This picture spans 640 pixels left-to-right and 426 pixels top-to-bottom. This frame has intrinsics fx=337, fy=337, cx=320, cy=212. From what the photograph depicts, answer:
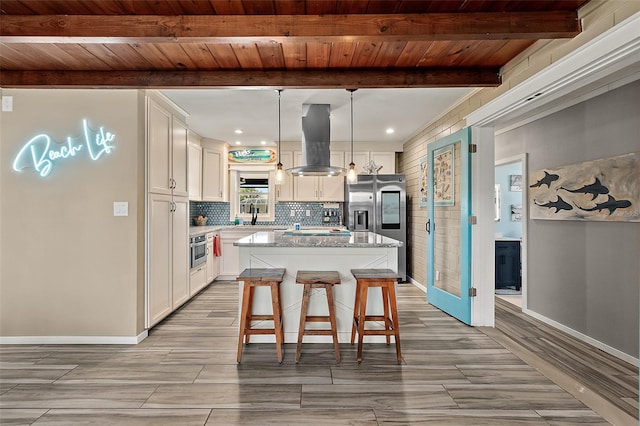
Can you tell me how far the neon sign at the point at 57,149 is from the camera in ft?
10.0

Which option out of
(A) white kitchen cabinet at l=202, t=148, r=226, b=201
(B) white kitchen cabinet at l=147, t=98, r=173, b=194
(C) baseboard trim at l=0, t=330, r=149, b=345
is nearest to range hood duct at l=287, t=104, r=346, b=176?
(B) white kitchen cabinet at l=147, t=98, r=173, b=194

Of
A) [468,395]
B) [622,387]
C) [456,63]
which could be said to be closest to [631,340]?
[622,387]

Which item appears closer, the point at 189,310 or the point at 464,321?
the point at 464,321

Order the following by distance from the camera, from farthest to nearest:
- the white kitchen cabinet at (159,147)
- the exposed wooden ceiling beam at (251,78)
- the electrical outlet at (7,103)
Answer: the white kitchen cabinet at (159,147) < the electrical outlet at (7,103) < the exposed wooden ceiling beam at (251,78)

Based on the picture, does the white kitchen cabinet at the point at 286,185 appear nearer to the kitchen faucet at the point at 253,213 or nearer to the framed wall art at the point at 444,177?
the kitchen faucet at the point at 253,213

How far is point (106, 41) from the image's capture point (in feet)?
7.22

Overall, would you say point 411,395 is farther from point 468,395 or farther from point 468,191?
point 468,191

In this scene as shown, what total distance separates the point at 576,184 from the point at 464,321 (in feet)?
5.70

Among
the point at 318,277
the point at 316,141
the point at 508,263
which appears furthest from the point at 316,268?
the point at 508,263

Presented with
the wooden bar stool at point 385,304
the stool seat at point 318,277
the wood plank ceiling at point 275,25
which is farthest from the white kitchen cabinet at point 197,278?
the wood plank ceiling at point 275,25

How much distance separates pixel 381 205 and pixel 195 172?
3.05 m

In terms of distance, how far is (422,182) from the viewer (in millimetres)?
5109

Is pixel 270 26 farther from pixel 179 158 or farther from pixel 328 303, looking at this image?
pixel 179 158

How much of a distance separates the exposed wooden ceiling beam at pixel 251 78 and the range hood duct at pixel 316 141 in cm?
99
